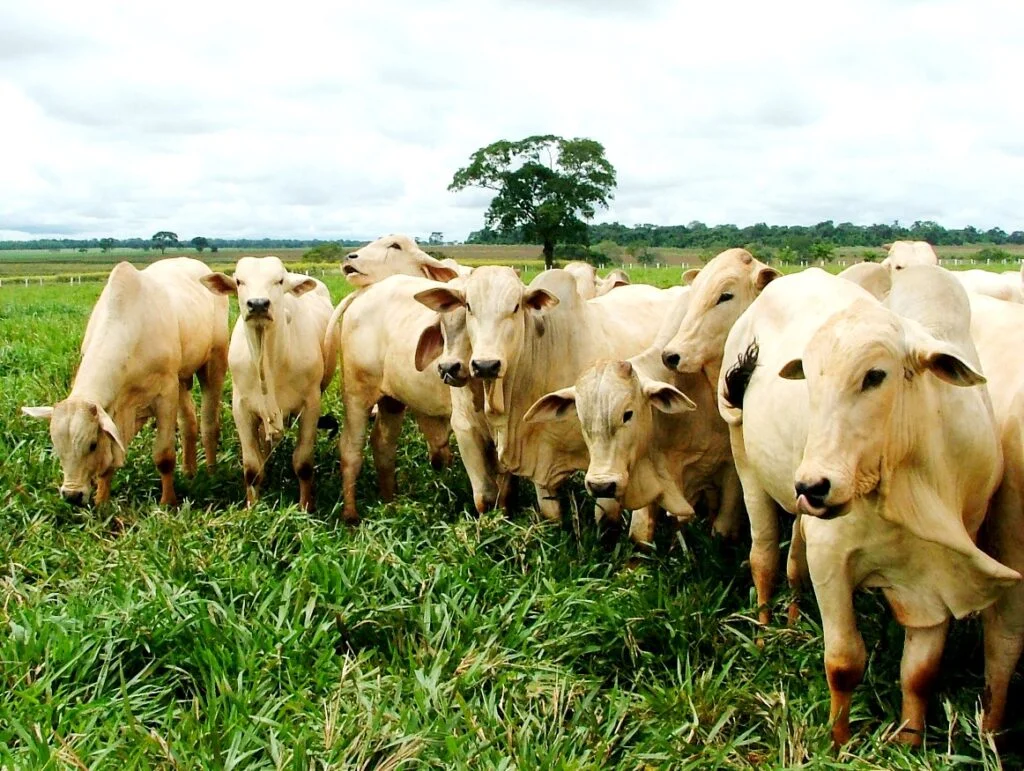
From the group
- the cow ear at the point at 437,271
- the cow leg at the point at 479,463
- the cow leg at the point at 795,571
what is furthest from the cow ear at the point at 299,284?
the cow leg at the point at 795,571

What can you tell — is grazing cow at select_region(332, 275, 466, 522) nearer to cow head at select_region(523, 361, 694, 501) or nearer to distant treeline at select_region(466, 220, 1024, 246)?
cow head at select_region(523, 361, 694, 501)

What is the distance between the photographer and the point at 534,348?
5.57m

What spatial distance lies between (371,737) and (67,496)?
3726 millimetres

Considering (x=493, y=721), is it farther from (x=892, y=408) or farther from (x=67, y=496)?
(x=67, y=496)

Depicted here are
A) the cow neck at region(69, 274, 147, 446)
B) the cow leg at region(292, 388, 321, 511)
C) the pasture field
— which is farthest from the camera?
the cow leg at region(292, 388, 321, 511)

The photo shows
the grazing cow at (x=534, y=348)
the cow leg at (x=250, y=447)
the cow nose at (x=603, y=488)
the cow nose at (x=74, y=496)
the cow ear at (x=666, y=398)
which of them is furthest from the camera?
the cow leg at (x=250, y=447)

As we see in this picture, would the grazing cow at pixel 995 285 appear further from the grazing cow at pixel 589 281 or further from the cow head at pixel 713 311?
the grazing cow at pixel 589 281

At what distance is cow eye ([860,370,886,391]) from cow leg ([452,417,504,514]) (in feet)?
10.6

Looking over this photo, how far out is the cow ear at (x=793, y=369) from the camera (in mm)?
3328

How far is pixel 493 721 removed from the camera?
3543mm

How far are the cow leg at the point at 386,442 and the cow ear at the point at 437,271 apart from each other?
3.88 feet

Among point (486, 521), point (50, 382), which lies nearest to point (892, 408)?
point (486, 521)

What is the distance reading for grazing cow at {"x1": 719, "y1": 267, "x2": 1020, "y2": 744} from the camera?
2912 millimetres

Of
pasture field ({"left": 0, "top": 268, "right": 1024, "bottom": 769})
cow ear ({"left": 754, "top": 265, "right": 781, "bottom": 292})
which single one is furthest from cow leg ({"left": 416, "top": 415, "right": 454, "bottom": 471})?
cow ear ({"left": 754, "top": 265, "right": 781, "bottom": 292})
